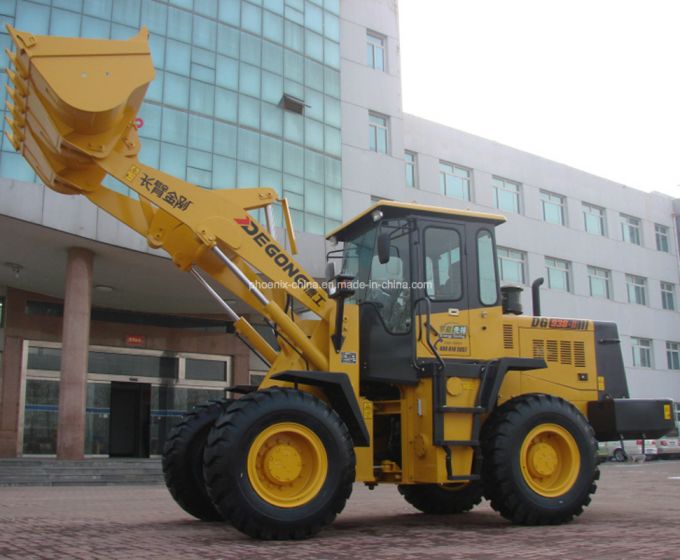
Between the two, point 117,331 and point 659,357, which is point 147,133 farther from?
point 659,357

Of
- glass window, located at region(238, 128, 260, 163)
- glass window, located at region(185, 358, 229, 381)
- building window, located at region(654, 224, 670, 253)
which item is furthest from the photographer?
building window, located at region(654, 224, 670, 253)

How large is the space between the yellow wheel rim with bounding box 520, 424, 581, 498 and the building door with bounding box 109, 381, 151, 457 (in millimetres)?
21668

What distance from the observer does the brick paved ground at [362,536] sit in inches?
245

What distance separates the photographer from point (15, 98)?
757 centimetres

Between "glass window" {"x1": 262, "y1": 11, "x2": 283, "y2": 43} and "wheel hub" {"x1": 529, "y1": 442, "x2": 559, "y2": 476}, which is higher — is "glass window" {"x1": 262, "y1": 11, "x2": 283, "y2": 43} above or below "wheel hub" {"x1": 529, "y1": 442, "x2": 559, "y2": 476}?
above

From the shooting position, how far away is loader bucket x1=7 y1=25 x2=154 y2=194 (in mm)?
7000

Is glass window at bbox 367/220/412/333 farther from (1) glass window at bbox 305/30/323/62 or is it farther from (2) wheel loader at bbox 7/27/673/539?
(1) glass window at bbox 305/30/323/62

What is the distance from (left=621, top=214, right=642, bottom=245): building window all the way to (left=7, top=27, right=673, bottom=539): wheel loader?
121ft

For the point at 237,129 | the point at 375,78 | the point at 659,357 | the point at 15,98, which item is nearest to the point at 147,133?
the point at 237,129

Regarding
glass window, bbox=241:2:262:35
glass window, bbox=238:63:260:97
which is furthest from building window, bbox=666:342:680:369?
glass window, bbox=241:2:262:35

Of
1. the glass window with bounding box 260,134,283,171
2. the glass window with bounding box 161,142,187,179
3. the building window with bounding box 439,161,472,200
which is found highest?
the building window with bounding box 439,161,472,200

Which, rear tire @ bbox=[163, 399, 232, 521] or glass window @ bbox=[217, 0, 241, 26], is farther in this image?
A: glass window @ bbox=[217, 0, 241, 26]

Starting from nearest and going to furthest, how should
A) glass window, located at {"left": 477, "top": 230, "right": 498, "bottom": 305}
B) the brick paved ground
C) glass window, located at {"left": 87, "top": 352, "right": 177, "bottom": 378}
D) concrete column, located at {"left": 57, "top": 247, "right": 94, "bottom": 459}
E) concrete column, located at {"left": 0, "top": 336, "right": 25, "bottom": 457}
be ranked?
the brick paved ground
glass window, located at {"left": 477, "top": 230, "right": 498, "bottom": 305}
concrete column, located at {"left": 57, "top": 247, "right": 94, "bottom": 459}
concrete column, located at {"left": 0, "top": 336, "right": 25, "bottom": 457}
glass window, located at {"left": 87, "top": 352, "right": 177, "bottom": 378}

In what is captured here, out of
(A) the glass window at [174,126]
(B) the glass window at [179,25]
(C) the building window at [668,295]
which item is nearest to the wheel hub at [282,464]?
(A) the glass window at [174,126]
